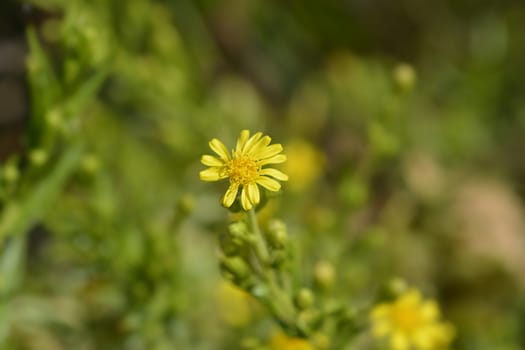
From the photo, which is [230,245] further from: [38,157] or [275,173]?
[38,157]

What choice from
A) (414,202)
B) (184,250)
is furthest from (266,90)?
(184,250)

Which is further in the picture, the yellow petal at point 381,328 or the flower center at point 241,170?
the yellow petal at point 381,328

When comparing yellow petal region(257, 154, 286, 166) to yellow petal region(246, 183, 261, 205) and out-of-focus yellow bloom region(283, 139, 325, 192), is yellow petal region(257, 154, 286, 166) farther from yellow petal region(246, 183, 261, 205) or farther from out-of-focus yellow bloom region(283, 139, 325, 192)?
out-of-focus yellow bloom region(283, 139, 325, 192)

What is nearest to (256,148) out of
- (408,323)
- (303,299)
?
(303,299)

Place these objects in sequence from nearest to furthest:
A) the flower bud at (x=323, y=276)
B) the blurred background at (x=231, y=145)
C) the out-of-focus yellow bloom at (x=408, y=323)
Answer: the flower bud at (x=323, y=276), the blurred background at (x=231, y=145), the out-of-focus yellow bloom at (x=408, y=323)

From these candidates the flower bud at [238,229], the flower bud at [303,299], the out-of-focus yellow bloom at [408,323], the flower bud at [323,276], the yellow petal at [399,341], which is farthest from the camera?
the out-of-focus yellow bloom at [408,323]

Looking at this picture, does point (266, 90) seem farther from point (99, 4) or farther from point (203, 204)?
point (99, 4)

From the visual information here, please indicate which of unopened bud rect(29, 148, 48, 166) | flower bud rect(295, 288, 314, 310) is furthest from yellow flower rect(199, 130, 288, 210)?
unopened bud rect(29, 148, 48, 166)

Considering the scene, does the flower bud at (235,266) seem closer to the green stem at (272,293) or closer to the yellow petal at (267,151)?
the green stem at (272,293)

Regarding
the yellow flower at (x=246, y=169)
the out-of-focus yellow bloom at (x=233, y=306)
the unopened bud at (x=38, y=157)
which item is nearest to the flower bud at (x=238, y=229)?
the yellow flower at (x=246, y=169)
